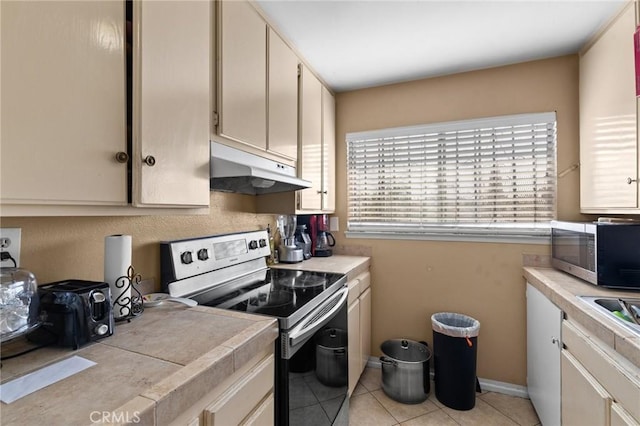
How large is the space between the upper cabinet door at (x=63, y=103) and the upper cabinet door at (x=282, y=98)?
2.76 feet

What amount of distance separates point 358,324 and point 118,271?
5.05ft

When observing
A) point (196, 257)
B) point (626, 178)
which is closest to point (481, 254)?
point (626, 178)

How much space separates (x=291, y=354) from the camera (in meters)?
1.09

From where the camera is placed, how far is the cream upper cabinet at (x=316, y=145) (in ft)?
6.64

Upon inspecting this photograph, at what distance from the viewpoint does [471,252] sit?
226 cm

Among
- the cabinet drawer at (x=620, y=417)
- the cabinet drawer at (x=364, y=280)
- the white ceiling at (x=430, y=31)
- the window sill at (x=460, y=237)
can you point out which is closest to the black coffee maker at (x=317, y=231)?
the window sill at (x=460, y=237)

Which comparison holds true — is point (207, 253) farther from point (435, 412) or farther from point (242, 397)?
point (435, 412)

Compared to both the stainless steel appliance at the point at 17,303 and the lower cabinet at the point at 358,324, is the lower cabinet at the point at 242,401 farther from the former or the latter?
the lower cabinet at the point at 358,324

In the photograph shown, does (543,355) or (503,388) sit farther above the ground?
(543,355)

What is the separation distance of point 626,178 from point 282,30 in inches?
79.1

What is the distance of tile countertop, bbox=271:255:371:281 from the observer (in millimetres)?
1986

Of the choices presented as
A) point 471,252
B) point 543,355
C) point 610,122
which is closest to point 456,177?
point 471,252

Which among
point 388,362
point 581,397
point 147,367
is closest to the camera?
point 147,367

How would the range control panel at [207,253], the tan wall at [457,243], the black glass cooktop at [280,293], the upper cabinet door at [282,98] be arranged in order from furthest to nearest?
1. the tan wall at [457,243]
2. the upper cabinet door at [282,98]
3. the range control panel at [207,253]
4. the black glass cooktop at [280,293]
